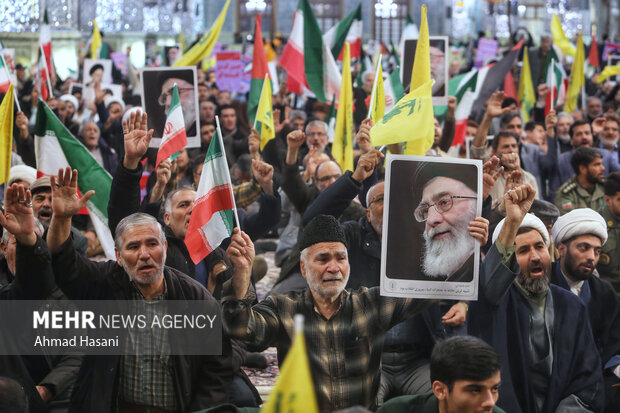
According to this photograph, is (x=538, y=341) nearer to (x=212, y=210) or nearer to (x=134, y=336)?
(x=212, y=210)

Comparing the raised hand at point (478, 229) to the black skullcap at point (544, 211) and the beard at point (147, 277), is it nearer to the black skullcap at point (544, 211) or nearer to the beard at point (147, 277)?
the beard at point (147, 277)

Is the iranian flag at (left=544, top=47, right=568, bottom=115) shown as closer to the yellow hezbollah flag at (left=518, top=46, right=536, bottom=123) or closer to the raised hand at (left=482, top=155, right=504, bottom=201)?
the yellow hezbollah flag at (left=518, top=46, right=536, bottom=123)

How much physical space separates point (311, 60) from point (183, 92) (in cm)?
254

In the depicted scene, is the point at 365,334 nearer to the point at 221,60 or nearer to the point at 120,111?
the point at 120,111

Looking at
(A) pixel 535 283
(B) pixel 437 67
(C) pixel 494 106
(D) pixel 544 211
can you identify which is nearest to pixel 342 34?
(B) pixel 437 67

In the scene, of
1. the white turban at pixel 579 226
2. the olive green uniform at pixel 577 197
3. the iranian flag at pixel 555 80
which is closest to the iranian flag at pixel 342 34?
the iranian flag at pixel 555 80

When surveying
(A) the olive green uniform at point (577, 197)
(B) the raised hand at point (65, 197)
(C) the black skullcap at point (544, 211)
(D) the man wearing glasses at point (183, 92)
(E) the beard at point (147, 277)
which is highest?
(D) the man wearing glasses at point (183, 92)

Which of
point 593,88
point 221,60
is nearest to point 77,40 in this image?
point 221,60

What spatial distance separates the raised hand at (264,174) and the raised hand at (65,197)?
1.80 meters

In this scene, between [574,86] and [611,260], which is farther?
[574,86]

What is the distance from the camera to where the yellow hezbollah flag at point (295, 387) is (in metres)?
2.01

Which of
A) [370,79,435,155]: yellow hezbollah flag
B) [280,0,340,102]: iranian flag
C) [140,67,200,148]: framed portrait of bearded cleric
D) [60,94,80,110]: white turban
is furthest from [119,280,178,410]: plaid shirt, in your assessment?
[60,94,80,110]: white turban

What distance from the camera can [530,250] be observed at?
4438mm

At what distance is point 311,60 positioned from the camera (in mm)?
9320
